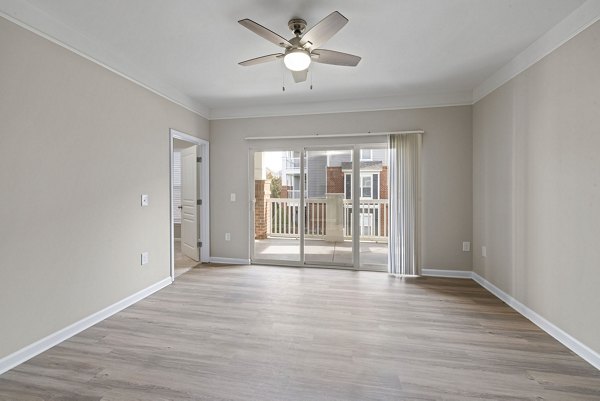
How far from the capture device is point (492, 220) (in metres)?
3.33

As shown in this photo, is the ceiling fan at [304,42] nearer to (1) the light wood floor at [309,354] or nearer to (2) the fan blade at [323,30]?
(2) the fan blade at [323,30]

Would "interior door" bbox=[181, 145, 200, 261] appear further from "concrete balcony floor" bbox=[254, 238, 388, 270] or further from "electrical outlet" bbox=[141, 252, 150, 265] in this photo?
"electrical outlet" bbox=[141, 252, 150, 265]

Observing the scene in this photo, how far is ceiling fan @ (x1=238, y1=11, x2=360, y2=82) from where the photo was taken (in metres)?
1.89

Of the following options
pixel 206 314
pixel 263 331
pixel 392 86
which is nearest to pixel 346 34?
pixel 392 86

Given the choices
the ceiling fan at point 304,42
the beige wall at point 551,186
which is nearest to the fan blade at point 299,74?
the ceiling fan at point 304,42

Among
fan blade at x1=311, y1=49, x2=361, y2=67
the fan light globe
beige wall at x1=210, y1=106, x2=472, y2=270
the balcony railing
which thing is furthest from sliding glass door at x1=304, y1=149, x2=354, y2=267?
the fan light globe

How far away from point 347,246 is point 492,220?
1.92 metres

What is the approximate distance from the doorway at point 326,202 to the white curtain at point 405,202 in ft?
0.88

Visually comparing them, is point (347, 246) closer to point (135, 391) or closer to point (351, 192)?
point (351, 192)

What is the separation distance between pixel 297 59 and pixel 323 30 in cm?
29

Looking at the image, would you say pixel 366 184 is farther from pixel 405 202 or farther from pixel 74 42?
pixel 74 42

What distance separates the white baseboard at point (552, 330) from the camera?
196 cm

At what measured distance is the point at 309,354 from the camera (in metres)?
2.06

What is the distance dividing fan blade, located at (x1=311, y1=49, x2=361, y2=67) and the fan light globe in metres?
0.16
